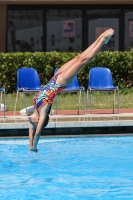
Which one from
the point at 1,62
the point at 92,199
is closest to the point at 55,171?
the point at 92,199

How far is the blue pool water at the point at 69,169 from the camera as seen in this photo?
7641 mm

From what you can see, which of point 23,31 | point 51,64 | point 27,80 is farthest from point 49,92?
point 23,31

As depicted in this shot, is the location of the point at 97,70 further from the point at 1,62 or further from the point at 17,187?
the point at 17,187

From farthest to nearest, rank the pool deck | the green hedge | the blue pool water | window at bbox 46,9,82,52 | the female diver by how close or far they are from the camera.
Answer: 1. window at bbox 46,9,82,52
2. the green hedge
3. the pool deck
4. the female diver
5. the blue pool water

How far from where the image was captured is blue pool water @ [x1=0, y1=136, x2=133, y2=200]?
25.1ft

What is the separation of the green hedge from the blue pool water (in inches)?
251

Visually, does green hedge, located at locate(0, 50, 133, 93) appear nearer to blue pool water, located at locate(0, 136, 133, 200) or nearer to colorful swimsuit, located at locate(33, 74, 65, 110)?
blue pool water, located at locate(0, 136, 133, 200)

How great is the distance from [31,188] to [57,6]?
15.0 meters

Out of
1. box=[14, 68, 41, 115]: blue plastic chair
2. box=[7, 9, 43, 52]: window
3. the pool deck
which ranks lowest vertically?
the pool deck

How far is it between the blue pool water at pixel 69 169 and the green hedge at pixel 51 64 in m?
6.39

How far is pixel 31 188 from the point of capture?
790cm

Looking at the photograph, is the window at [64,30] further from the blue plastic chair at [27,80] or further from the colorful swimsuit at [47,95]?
the colorful swimsuit at [47,95]

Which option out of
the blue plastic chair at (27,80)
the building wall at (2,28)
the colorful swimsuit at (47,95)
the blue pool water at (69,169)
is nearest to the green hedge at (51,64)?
the blue plastic chair at (27,80)

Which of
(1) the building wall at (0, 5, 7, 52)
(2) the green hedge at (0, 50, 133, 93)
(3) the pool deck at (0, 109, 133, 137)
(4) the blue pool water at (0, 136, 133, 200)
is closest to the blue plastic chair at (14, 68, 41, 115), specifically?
(3) the pool deck at (0, 109, 133, 137)
